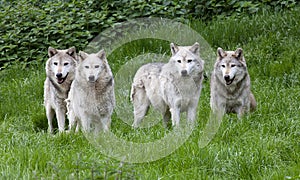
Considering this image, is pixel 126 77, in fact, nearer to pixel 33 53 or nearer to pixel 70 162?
pixel 33 53

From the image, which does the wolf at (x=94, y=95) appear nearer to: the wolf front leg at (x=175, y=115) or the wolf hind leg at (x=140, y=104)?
the wolf front leg at (x=175, y=115)

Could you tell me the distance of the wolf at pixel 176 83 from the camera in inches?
321

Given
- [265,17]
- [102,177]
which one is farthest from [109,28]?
[102,177]

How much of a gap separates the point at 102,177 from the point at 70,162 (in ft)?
5.19

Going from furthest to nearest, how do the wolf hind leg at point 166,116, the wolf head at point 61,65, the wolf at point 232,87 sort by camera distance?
the wolf hind leg at point 166,116 → the wolf at point 232,87 → the wolf head at point 61,65

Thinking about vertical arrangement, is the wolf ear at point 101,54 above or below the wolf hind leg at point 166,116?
above

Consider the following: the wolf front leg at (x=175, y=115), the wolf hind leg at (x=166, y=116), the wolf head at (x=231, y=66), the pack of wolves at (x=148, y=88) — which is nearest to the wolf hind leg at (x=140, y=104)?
the pack of wolves at (x=148, y=88)

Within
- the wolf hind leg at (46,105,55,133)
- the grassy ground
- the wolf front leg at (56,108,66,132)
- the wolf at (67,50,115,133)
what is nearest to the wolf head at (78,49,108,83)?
the wolf at (67,50,115,133)

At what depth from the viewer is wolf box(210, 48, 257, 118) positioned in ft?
27.2

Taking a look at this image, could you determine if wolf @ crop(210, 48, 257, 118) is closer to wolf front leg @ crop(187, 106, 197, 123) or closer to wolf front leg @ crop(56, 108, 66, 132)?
wolf front leg @ crop(187, 106, 197, 123)

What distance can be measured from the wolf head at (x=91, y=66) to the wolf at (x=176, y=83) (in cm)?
113

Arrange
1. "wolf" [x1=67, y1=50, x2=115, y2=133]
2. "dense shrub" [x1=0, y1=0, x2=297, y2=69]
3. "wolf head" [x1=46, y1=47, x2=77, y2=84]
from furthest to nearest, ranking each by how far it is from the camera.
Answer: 1. "dense shrub" [x1=0, y1=0, x2=297, y2=69]
2. "wolf head" [x1=46, y1=47, x2=77, y2=84]
3. "wolf" [x1=67, y1=50, x2=115, y2=133]

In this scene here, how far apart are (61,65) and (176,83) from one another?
1.66m

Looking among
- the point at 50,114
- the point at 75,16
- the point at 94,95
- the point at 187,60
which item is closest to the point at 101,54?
the point at 94,95
